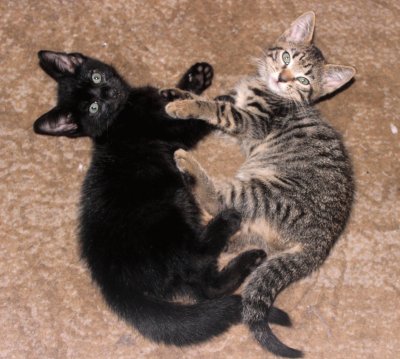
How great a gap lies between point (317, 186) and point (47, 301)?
5.13 ft

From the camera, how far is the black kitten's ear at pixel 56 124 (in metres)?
2.46

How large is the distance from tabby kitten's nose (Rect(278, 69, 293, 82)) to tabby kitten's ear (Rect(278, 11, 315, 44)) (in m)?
0.22

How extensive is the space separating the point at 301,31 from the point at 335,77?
1.17 ft

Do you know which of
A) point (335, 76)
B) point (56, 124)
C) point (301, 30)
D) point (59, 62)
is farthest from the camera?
point (301, 30)

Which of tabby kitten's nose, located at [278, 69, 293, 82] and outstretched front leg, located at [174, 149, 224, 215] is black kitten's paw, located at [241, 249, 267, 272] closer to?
outstretched front leg, located at [174, 149, 224, 215]

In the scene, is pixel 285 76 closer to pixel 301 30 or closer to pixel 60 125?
pixel 301 30

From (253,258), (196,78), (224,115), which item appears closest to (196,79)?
(196,78)

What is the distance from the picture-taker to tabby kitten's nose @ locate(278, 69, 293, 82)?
2.76 m

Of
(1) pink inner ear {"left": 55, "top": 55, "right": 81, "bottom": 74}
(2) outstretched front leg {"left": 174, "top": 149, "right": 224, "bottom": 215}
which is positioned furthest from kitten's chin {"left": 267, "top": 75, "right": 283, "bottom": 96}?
(1) pink inner ear {"left": 55, "top": 55, "right": 81, "bottom": 74}

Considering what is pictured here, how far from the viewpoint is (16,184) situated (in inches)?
107

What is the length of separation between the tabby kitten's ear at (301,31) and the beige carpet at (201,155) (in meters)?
0.23

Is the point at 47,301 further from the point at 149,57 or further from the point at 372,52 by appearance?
the point at 372,52

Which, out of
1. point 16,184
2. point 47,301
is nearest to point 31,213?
point 16,184

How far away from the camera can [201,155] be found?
2.85 m
